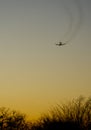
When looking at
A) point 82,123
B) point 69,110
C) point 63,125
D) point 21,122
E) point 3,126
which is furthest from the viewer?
point 21,122

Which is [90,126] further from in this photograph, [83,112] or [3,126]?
[3,126]

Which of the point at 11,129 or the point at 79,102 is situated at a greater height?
the point at 79,102

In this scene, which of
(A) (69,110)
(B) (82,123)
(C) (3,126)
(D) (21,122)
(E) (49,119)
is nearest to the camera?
(B) (82,123)

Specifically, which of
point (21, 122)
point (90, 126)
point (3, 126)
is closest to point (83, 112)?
point (90, 126)

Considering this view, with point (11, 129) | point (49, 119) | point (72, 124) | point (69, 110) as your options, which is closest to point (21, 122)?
point (11, 129)

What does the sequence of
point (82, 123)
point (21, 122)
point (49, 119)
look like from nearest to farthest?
1. point (82, 123)
2. point (49, 119)
3. point (21, 122)

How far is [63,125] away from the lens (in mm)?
61625

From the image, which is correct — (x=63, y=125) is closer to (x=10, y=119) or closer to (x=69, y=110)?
(x=69, y=110)

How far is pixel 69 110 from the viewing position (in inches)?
2995

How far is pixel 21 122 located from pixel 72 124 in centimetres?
4584

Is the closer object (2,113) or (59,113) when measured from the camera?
(59,113)

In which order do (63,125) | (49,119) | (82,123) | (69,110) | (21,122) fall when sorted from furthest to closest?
(21,122) → (49,119) → (69,110) → (82,123) → (63,125)

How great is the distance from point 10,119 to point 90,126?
106ft

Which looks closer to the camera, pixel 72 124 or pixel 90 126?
pixel 72 124
